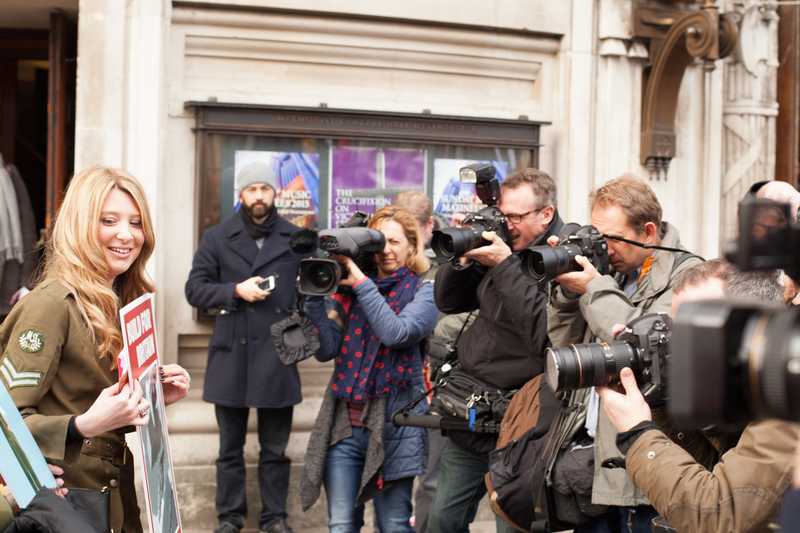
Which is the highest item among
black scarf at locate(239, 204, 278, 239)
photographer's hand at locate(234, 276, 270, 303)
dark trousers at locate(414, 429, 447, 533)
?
black scarf at locate(239, 204, 278, 239)

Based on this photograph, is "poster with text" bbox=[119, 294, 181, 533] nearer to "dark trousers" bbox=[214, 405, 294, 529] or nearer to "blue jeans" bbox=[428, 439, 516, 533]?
"blue jeans" bbox=[428, 439, 516, 533]

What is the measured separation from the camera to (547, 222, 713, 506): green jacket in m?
3.77

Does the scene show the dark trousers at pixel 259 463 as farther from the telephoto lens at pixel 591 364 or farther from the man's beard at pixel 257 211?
the telephoto lens at pixel 591 364

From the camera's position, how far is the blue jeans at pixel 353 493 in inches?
210

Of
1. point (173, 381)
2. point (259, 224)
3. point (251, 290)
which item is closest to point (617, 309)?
point (173, 381)

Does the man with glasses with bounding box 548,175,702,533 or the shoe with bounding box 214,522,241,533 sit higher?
the man with glasses with bounding box 548,175,702,533

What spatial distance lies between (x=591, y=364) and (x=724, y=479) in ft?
1.47

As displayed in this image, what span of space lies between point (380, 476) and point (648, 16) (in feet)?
12.2

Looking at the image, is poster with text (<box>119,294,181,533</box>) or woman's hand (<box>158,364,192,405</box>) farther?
woman's hand (<box>158,364,192,405</box>)

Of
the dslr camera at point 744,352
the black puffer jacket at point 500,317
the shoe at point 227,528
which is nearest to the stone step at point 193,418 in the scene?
the shoe at point 227,528

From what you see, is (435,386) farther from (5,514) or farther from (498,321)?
(5,514)

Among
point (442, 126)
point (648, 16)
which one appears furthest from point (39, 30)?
point (648, 16)

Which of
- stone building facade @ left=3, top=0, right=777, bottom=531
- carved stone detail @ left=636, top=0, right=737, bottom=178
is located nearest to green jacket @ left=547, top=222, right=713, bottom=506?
stone building facade @ left=3, top=0, right=777, bottom=531

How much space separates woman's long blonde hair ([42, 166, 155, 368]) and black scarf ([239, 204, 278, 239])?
3.02 meters
